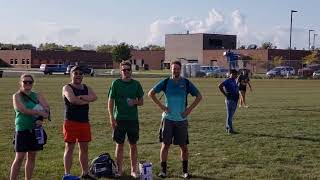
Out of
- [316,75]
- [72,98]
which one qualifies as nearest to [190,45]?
[316,75]

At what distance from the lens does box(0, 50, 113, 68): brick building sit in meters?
118

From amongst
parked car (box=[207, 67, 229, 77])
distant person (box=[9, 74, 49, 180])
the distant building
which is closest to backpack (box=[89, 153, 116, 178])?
distant person (box=[9, 74, 49, 180])

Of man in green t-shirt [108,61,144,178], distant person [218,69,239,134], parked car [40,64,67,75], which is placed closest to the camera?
man in green t-shirt [108,61,144,178]

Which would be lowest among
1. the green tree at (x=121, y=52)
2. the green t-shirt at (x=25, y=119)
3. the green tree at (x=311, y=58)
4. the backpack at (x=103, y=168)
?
the backpack at (x=103, y=168)

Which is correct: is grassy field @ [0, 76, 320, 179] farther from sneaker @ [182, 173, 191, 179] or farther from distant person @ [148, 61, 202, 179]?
distant person @ [148, 61, 202, 179]

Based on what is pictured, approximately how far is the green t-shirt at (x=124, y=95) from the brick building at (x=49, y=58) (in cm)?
10622

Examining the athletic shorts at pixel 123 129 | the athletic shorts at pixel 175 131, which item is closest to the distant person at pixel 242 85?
the athletic shorts at pixel 175 131

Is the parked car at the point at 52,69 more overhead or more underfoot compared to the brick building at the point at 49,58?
more underfoot

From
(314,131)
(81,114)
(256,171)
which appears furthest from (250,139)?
(81,114)

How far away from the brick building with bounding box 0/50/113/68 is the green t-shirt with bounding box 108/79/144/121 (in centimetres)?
10622

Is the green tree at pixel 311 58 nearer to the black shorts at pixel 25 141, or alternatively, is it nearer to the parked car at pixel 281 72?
the parked car at pixel 281 72

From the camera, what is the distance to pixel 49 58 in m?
119

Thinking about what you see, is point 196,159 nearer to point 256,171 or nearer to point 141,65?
point 256,171

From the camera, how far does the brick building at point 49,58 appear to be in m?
118
